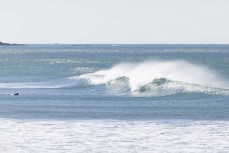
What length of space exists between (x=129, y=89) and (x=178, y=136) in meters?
31.9

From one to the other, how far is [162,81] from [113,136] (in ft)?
107

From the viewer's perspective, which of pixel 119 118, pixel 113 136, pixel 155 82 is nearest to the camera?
pixel 113 136

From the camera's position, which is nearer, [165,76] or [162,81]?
[162,81]

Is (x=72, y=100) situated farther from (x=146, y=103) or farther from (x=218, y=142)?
(x=218, y=142)

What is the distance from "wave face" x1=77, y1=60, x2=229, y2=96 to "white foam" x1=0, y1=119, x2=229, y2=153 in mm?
19653

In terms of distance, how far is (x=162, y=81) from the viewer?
68.6 m

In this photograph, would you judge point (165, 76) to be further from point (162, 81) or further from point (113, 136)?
point (113, 136)

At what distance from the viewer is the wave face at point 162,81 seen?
205ft

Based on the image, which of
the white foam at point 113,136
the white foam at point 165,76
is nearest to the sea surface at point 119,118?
the white foam at point 113,136

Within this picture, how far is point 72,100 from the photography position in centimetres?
5722

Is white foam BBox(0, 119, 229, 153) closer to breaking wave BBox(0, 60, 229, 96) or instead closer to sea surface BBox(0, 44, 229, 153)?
sea surface BBox(0, 44, 229, 153)

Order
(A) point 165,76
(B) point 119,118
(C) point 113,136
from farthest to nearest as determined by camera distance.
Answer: (A) point 165,76 → (B) point 119,118 → (C) point 113,136

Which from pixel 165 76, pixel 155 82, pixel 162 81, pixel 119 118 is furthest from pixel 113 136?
pixel 165 76

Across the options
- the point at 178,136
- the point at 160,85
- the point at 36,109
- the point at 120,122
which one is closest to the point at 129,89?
the point at 160,85
